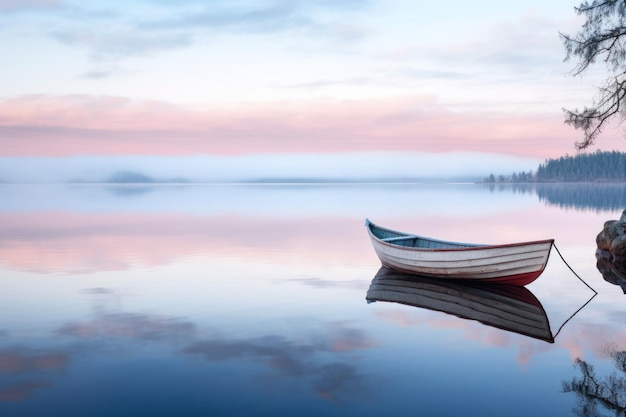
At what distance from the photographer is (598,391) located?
10422mm

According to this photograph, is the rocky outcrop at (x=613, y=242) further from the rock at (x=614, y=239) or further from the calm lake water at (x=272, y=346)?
the calm lake water at (x=272, y=346)

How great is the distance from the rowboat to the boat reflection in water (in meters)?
0.38

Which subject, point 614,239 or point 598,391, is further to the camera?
point 614,239

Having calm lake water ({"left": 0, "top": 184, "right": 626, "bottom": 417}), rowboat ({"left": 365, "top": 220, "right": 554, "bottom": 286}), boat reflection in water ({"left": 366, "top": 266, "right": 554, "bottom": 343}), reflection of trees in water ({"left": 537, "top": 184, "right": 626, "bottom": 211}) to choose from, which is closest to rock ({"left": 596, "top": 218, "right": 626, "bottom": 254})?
calm lake water ({"left": 0, "top": 184, "right": 626, "bottom": 417})

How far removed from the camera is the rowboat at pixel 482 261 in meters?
18.5

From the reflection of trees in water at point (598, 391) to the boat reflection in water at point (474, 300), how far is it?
7.94ft

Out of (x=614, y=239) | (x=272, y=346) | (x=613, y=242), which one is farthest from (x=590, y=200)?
(x=272, y=346)

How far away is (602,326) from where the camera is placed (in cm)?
1512

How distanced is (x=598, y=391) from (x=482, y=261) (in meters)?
9.00

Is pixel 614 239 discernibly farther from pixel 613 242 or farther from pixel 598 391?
pixel 598 391

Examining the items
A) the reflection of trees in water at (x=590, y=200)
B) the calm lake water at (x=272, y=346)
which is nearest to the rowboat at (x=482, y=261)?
the calm lake water at (x=272, y=346)

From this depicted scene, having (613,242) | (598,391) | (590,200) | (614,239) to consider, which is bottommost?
(590,200)

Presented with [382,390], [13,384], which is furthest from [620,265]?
[13,384]

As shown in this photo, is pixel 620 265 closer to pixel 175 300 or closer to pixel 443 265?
pixel 443 265
